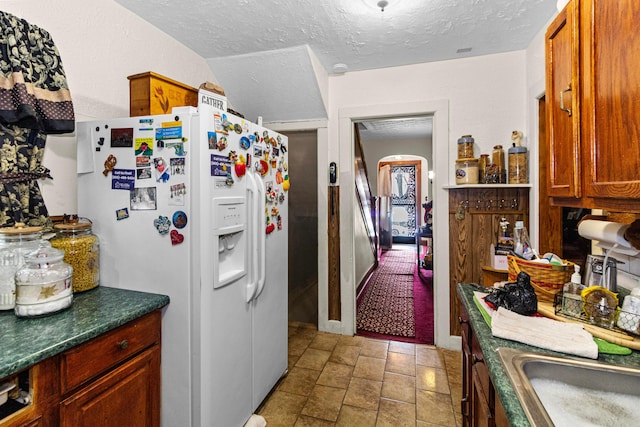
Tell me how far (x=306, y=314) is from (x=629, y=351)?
273 cm

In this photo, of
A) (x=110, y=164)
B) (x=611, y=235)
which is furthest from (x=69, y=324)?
(x=611, y=235)

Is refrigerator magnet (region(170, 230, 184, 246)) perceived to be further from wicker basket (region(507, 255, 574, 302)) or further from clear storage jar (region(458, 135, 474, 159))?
clear storage jar (region(458, 135, 474, 159))

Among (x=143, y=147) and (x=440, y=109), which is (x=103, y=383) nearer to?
(x=143, y=147)

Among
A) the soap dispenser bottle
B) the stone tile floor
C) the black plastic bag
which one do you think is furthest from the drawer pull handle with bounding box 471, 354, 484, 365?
the stone tile floor

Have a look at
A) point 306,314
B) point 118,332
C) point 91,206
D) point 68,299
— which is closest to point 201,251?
point 118,332

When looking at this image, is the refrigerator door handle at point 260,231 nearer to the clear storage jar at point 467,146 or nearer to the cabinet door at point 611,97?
the cabinet door at point 611,97

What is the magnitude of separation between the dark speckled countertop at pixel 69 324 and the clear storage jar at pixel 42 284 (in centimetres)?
4

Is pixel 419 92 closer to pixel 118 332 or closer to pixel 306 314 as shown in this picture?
pixel 306 314

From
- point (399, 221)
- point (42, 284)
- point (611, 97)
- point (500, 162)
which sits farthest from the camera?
point (399, 221)

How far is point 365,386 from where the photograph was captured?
2.16 metres

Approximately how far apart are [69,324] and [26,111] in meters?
0.99

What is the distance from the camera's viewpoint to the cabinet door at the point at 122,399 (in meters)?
1.08

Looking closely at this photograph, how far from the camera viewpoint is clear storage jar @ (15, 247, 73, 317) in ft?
3.74

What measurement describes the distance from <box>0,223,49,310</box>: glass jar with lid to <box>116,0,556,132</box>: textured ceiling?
147cm
